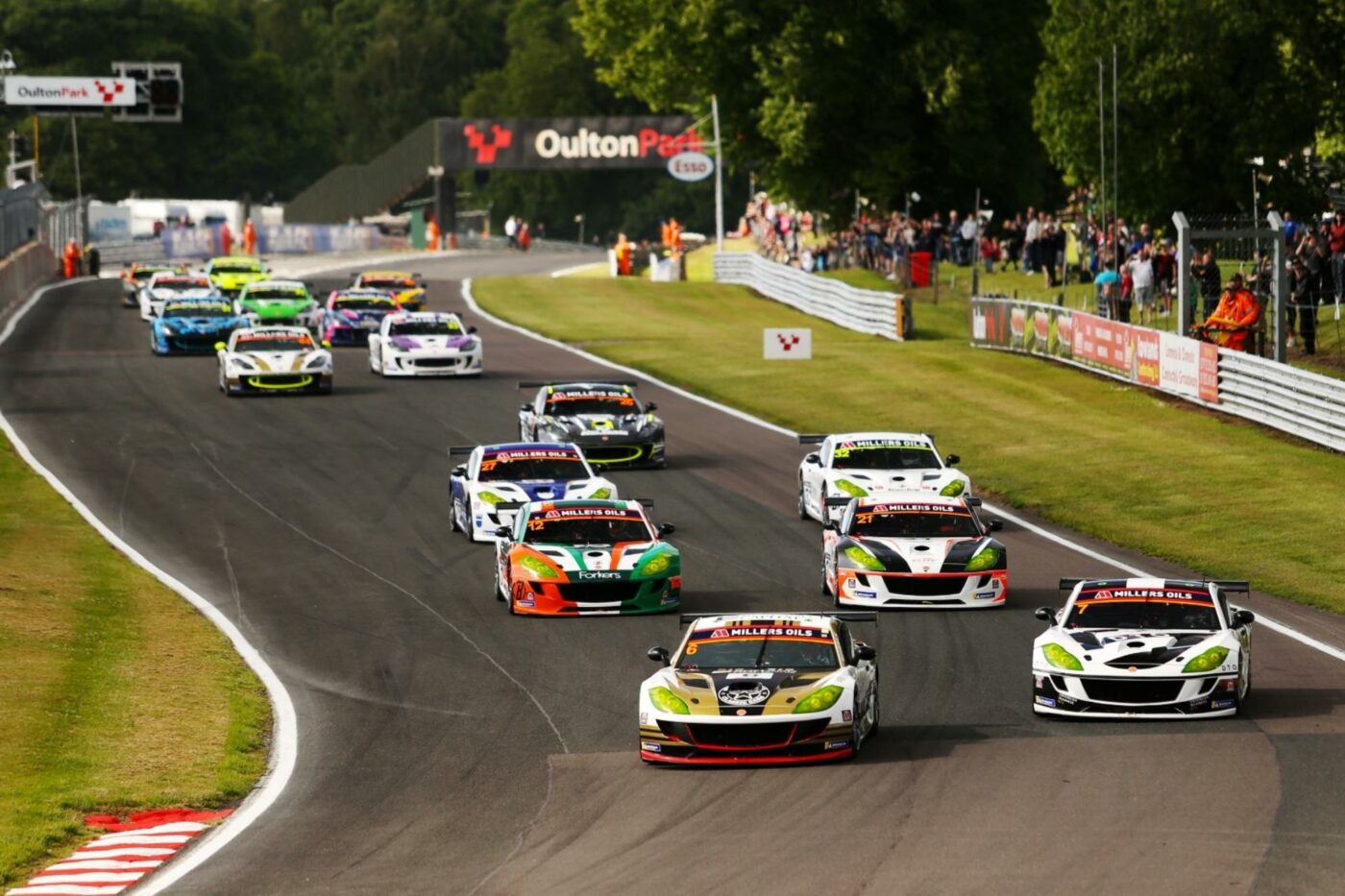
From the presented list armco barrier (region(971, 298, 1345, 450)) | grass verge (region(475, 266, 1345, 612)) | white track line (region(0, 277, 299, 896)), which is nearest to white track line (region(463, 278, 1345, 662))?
grass verge (region(475, 266, 1345, 612))

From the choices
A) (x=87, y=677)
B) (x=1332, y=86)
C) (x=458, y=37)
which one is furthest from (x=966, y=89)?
(x=458, y=37)

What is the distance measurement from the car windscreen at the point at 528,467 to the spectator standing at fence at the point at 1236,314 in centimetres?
1313

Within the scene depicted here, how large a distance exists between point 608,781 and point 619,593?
7659mm

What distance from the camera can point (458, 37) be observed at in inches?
6152

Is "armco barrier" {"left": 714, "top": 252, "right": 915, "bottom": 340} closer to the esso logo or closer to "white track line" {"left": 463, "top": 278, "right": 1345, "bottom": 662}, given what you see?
"white track line" {"left": 463, "top": 278, "right": 1345, "bottom": 662}

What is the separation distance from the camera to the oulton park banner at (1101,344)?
40.8 m

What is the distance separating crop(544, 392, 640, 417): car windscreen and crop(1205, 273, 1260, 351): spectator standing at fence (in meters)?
9.98

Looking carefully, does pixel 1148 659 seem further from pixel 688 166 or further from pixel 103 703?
pixel 688 166

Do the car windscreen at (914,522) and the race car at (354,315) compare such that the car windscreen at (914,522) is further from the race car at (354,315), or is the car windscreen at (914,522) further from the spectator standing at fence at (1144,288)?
the race car at (354,315)

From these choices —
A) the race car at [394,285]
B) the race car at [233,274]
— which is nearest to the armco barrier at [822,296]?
the race car at [394,285]

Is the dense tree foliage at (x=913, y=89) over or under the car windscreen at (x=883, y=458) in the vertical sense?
over

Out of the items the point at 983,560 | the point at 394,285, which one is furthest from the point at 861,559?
the point at 394,285

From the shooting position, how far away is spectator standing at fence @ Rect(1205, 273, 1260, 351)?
126ft

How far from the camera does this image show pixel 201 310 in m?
55.1
